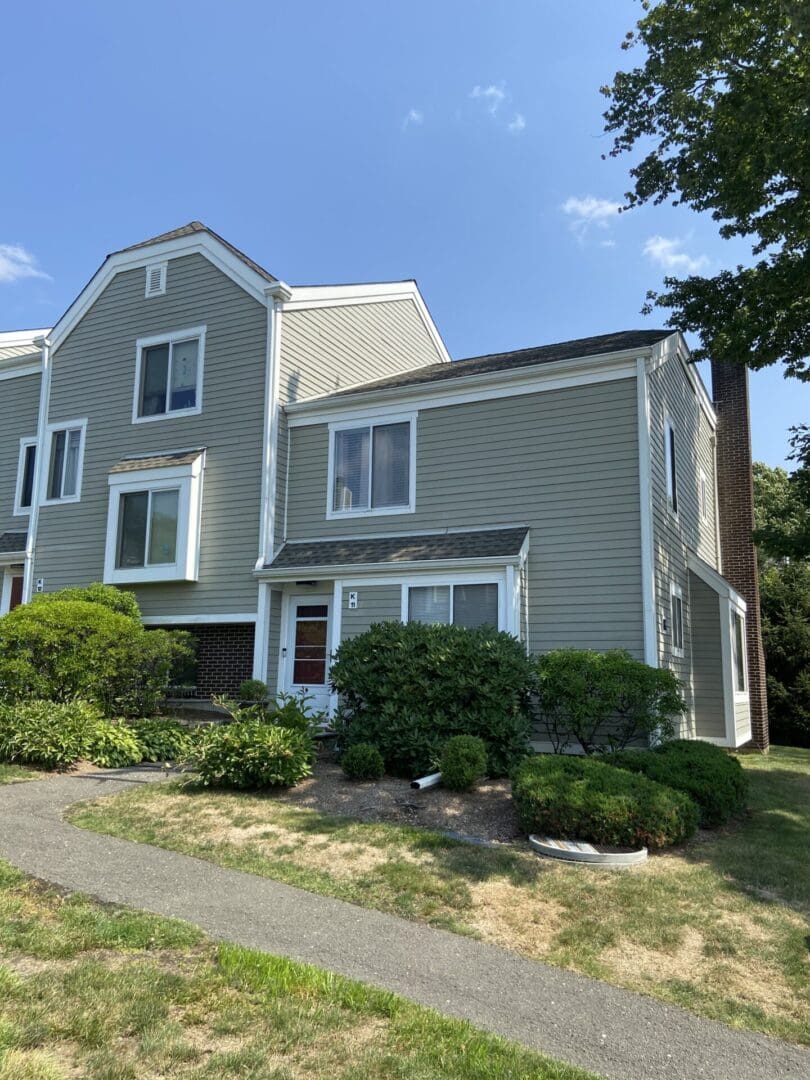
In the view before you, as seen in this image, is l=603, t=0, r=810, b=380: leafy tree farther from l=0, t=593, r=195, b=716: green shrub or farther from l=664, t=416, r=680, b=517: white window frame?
l=0, t=593, r=195, b=716: green shrub

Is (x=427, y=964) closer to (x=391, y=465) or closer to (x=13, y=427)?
(x=391, y=465)

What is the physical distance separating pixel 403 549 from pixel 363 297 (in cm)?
721

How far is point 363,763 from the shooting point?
28.7 ft

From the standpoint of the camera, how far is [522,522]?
40.6ft

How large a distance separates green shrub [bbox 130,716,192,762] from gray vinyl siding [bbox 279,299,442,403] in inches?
259

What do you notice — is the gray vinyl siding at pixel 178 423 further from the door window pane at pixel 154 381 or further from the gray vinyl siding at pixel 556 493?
the gray vinyl siding at pixel 556 493

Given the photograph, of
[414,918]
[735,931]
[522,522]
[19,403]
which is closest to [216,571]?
[522,522]

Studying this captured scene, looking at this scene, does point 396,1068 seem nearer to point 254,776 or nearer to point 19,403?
point 254,776

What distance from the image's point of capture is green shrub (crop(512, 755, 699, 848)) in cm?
660

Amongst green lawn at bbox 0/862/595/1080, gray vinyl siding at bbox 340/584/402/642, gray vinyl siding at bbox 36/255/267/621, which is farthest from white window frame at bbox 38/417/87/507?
green lawn at bbox 0/862/595/1080

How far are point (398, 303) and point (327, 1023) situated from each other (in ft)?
56.6

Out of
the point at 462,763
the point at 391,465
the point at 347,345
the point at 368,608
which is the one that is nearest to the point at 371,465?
the point at 391,465

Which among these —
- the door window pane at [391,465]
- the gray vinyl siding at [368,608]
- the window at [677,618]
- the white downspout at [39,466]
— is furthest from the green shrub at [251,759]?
the white downspout at [39,466]

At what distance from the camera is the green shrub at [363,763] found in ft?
28.7
